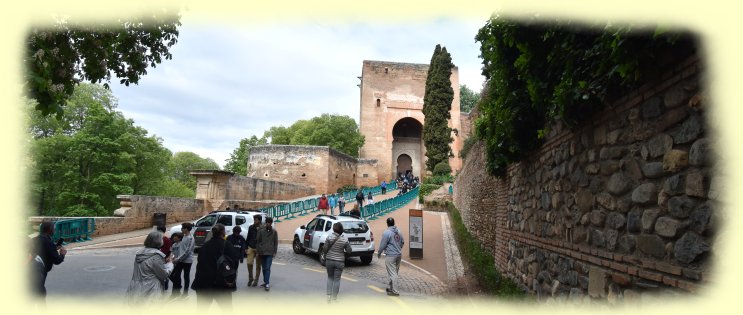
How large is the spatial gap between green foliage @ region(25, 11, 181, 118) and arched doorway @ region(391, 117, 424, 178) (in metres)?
46.7

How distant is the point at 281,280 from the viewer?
999 centimetres

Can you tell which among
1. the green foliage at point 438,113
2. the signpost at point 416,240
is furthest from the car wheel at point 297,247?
the green foliage at point 438,113

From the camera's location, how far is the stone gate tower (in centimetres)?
5184

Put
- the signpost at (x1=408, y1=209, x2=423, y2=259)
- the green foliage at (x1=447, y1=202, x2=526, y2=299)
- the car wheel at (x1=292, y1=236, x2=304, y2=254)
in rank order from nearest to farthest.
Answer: the green foliage at (x1=447, y1=202, x2=526, y2=299) < the signpost at (x1=408, y1=209, x2=423, y2=259) < the car wheel at (x1=292, y1=236, x2=304, y2=254)

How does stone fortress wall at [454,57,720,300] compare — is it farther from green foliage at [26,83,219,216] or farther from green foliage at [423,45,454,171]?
green foliage at [423,45,454,171]

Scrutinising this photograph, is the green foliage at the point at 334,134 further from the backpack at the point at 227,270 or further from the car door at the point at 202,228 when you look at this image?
the backpack at the point at 227,270

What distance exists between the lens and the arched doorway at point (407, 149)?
55031mm

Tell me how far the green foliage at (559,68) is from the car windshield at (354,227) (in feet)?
20.4

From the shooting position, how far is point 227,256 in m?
5.82

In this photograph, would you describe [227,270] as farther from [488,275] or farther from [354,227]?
[354,227]

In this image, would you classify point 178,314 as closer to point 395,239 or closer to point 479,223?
point 395,239

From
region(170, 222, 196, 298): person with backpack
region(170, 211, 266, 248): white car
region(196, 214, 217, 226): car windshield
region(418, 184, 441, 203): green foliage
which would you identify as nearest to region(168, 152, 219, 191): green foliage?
region(418, 184, 441, 203): green foliage

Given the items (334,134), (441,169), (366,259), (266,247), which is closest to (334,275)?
(266,247)

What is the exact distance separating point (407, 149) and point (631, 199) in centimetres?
5189
